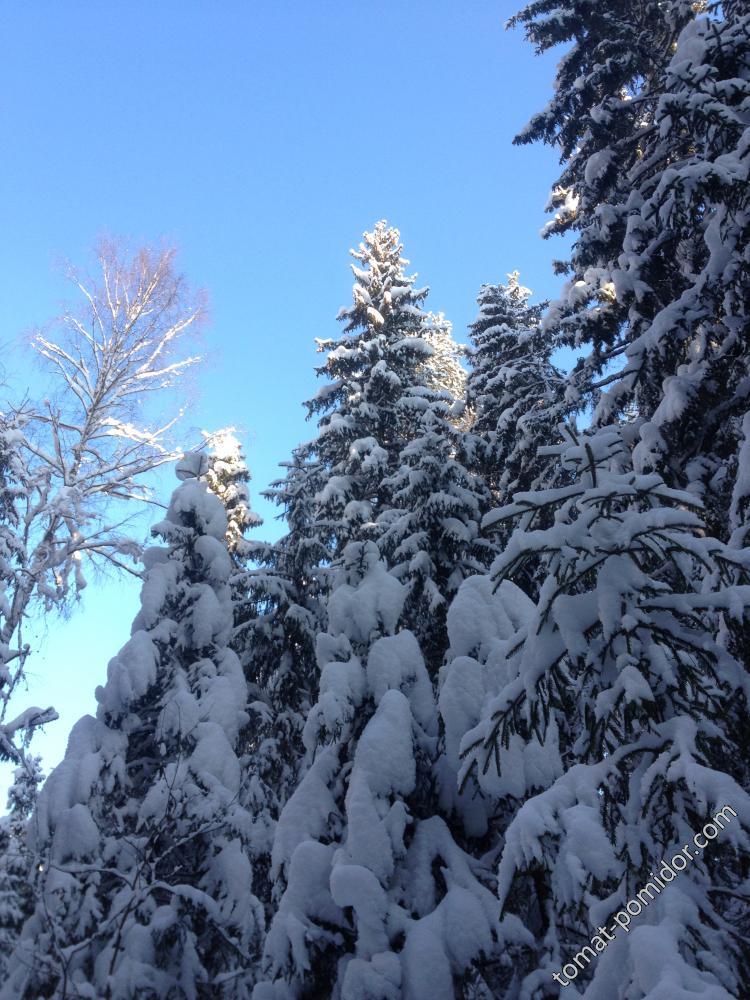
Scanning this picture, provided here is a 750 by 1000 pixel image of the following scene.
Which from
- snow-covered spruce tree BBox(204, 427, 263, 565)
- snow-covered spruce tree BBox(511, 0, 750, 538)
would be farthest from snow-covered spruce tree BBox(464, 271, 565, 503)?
snow-covered spruce tree BBox(204, 427, 263, 565)

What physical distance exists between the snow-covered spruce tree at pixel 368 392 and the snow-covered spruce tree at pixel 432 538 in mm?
1384

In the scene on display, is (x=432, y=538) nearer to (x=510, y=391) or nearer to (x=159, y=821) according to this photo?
(x=510, y=391)

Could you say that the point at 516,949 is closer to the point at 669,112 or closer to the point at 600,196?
the point at 669,112

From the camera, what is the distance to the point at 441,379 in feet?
87.9

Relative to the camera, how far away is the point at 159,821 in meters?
7.73

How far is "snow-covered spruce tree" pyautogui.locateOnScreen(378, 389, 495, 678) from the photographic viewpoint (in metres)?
12.2

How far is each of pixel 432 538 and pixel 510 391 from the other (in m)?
5.49

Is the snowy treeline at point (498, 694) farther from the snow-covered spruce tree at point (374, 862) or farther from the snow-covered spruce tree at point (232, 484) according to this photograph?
the snow-covered spruce tree at point (232, 484)

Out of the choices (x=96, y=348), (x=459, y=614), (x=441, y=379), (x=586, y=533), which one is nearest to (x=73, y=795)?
(x=459, y=614)

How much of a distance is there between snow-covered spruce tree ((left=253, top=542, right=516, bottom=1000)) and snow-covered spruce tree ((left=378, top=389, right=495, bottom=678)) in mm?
4836

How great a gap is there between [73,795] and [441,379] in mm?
21652

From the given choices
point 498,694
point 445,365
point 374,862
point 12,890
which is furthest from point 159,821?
point 445,365

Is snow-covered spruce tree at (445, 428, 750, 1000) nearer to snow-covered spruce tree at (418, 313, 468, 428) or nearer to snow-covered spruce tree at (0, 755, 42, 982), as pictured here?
snow-covered spruce tree at (0, 755, 42, 982)

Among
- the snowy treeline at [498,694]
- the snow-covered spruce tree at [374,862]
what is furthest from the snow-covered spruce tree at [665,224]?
the snow-covered spruce tree at [374,862]
